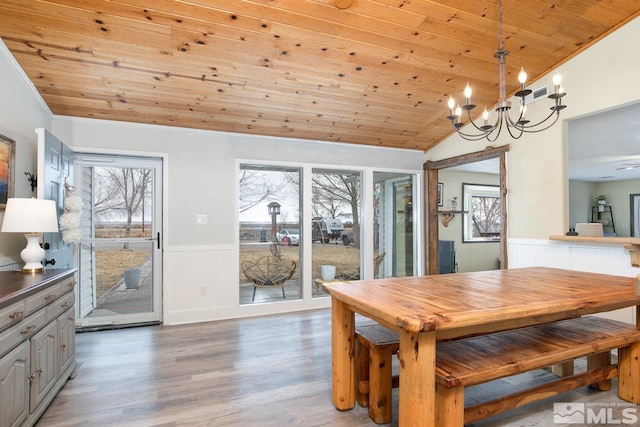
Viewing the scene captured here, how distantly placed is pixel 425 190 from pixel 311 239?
204 centimetres

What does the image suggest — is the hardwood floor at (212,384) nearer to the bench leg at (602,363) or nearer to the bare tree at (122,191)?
the bench leg at (602,363)

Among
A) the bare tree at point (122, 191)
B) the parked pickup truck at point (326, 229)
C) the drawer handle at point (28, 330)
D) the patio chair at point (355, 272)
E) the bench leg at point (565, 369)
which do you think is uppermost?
the bare tree at point (122, 191)

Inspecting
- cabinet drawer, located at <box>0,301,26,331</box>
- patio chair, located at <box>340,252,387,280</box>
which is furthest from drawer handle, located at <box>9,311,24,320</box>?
patio chair, located at <box>340,252,387,280</box>

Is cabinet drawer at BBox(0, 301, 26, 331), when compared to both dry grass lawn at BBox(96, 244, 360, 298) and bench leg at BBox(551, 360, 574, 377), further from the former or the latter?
bench leg at BBox(551, 360, 574, 377)

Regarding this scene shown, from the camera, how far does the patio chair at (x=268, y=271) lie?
446cm

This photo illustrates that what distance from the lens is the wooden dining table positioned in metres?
1.51

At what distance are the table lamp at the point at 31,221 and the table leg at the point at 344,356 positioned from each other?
206 cm

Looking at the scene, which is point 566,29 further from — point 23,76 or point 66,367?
point 66,367

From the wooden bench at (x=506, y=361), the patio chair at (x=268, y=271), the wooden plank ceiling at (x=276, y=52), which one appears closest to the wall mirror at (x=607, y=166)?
the wooden plank ceiling at (x=276, y=52)

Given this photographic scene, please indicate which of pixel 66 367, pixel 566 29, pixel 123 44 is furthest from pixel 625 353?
pixel 123 44

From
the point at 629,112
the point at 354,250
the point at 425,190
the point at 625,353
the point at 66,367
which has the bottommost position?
the point at 66,367

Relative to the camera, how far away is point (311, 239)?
4676mm

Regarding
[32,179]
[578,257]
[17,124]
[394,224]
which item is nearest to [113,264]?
[32,179]

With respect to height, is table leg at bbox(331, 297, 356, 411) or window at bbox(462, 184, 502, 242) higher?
window at bbox(462, 184, 502, 242)
